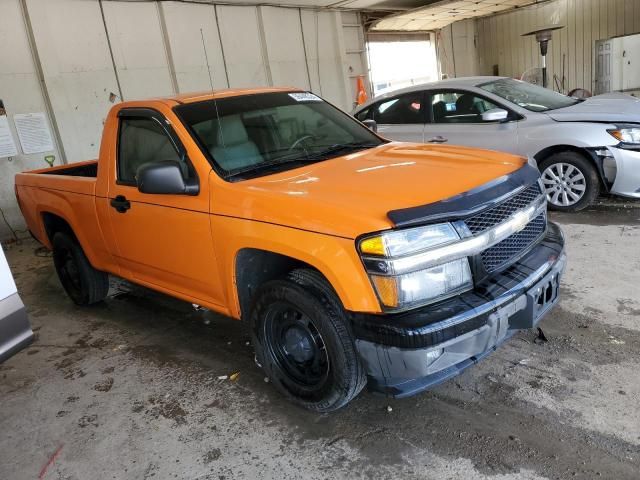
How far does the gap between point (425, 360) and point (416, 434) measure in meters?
0.61

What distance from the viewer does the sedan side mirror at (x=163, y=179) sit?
2924mm

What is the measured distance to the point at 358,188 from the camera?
8.46 feet

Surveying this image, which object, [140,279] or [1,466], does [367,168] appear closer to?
[140,279]

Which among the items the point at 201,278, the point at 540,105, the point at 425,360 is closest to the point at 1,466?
the point at 201,278

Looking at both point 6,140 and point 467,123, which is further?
point 6,140

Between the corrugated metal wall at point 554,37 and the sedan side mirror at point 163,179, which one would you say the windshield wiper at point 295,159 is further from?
the corrugated metal wall at point 554,37

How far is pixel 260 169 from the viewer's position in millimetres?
3084

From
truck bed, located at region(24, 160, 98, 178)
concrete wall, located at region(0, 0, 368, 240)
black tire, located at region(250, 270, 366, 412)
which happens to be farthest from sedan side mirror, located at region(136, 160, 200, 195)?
concrete wall, located at region(0, 0, 368, 240)

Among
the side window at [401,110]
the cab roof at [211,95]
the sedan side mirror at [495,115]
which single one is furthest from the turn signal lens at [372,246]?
the side window at [401,110]

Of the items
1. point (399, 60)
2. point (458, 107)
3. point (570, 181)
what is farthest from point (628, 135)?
point (399, 60)

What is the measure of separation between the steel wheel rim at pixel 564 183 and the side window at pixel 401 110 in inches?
69.4

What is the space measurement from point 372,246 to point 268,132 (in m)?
1.49

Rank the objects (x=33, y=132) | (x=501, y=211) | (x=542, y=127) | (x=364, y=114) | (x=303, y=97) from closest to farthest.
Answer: (x=501, y=211), (x=303, y=97), (x=542, y=127), (x=364, y=114), (x=33, y=132)

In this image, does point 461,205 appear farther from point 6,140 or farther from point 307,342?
point 6,140
